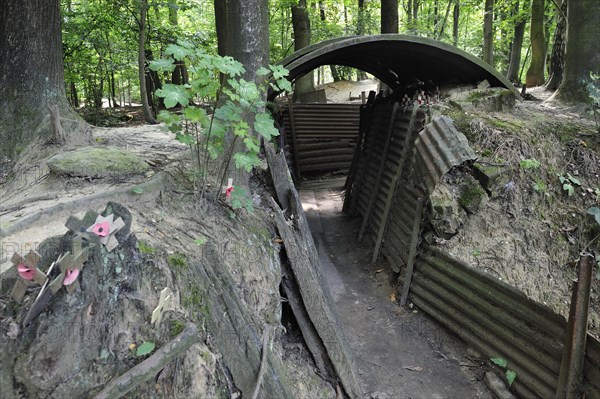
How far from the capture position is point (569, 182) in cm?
587

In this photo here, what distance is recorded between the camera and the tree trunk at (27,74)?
4930 millimetres

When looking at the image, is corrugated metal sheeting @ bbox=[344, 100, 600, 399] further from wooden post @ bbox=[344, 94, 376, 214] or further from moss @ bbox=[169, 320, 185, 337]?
moss @ bbox=[169, 320, 185, 337]

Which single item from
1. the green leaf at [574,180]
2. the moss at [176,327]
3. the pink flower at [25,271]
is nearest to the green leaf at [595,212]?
the green leaf at [574,180]

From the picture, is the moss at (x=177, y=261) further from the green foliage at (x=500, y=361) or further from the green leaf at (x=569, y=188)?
the green leaf at (x=569, y=188)

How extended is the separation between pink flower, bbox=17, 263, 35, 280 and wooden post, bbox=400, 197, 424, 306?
4.70m

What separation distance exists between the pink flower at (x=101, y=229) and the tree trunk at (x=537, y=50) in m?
14.3

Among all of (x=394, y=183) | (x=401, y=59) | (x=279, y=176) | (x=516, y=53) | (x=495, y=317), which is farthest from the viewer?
(x=516, y=53)

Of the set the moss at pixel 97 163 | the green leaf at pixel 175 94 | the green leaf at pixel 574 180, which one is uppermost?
the green leaf at pixel 175 94

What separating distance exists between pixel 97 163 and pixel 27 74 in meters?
2.00

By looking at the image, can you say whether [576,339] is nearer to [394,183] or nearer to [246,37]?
[394,183]

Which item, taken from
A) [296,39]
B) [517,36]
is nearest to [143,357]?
[296,39]

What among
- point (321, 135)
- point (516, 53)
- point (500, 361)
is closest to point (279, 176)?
point (500, 361)

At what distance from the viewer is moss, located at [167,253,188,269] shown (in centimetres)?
290

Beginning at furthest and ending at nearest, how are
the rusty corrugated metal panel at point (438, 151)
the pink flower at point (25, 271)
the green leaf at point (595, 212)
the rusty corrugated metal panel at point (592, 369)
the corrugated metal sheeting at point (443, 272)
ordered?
the rusty corrugated metal panel at point (438, 151)
the green leaf at point (595, 212)
the corrugated metal sheeting at point (443, 272)
the rusty corrugated metal panel at point (592, 369)
the pink flower at point (25, 271)
